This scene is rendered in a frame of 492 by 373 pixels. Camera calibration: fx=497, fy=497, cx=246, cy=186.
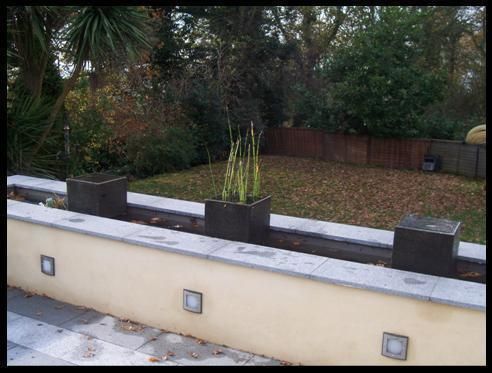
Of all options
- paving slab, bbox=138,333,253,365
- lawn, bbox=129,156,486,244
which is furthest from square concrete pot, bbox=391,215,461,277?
lawn, bbox=129,156,486,244

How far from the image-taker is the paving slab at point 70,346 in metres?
3.28

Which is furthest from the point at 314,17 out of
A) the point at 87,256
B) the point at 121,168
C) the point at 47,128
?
the point at 87,256

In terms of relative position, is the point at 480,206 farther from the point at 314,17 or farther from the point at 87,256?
the point at 314,17

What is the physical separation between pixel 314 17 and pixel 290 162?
5.73 meters

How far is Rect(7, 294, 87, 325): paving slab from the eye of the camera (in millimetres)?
3936

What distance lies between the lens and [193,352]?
345cm

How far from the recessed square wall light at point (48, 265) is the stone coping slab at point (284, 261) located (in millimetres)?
321

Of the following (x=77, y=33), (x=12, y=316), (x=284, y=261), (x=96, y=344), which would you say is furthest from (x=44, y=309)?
(x=77, y=33)

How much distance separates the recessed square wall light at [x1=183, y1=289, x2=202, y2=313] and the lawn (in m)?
4.53

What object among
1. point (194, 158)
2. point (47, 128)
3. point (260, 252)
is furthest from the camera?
point (194, 158)

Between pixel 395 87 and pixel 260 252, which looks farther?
pixel 395 87

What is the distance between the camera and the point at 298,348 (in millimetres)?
3266

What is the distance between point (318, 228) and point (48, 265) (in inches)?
92.8

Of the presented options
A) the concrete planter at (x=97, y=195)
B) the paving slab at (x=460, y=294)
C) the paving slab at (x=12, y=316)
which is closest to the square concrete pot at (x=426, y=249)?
the paving slab at (x=460, y=294)
